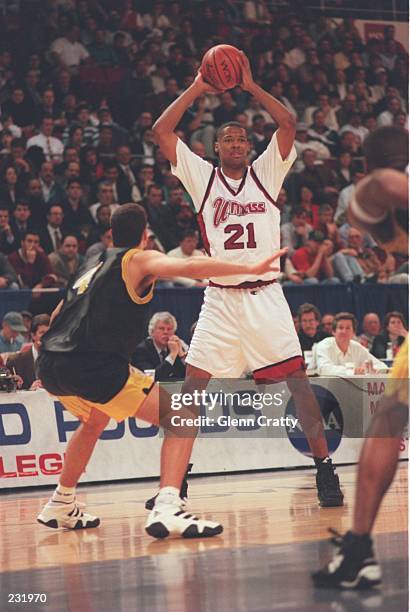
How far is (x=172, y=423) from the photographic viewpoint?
6.08 metres

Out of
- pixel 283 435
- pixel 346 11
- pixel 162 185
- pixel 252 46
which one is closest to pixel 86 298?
pixel 283 435

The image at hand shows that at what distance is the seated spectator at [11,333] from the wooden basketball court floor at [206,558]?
300 centimetres

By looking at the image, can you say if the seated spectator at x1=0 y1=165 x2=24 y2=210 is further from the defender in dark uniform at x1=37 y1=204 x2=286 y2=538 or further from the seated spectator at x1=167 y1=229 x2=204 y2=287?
the defender in dark uniform at x1=37 y1=204 x2=286 y2=538

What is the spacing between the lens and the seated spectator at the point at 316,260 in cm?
1382

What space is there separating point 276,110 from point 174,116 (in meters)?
0.61

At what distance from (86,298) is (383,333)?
680 cm

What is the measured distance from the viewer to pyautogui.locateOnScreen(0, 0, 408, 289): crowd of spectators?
44.6 feet

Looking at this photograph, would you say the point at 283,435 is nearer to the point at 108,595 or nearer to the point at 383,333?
the point at 383,333

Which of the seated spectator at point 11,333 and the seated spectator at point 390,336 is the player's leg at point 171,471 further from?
the seated spectator at point 390,336

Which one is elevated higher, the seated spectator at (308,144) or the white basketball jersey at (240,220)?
the seated spectator at (308,144)

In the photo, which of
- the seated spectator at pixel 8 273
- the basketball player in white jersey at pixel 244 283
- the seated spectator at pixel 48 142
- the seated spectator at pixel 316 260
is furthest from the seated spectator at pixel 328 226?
the basketball player in white jersey at pixel 244 283

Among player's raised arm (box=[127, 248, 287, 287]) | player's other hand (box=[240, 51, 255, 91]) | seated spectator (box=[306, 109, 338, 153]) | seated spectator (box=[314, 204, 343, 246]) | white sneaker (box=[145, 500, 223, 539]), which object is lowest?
white sneaker (box=[145, 500, 223, 539])

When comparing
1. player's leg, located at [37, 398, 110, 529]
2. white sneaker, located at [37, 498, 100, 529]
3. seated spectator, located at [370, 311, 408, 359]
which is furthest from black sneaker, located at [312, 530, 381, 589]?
seated spectator, located at [370, 311, 408, 359]

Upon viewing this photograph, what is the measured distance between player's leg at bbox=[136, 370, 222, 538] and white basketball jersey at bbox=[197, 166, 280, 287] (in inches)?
44.1
